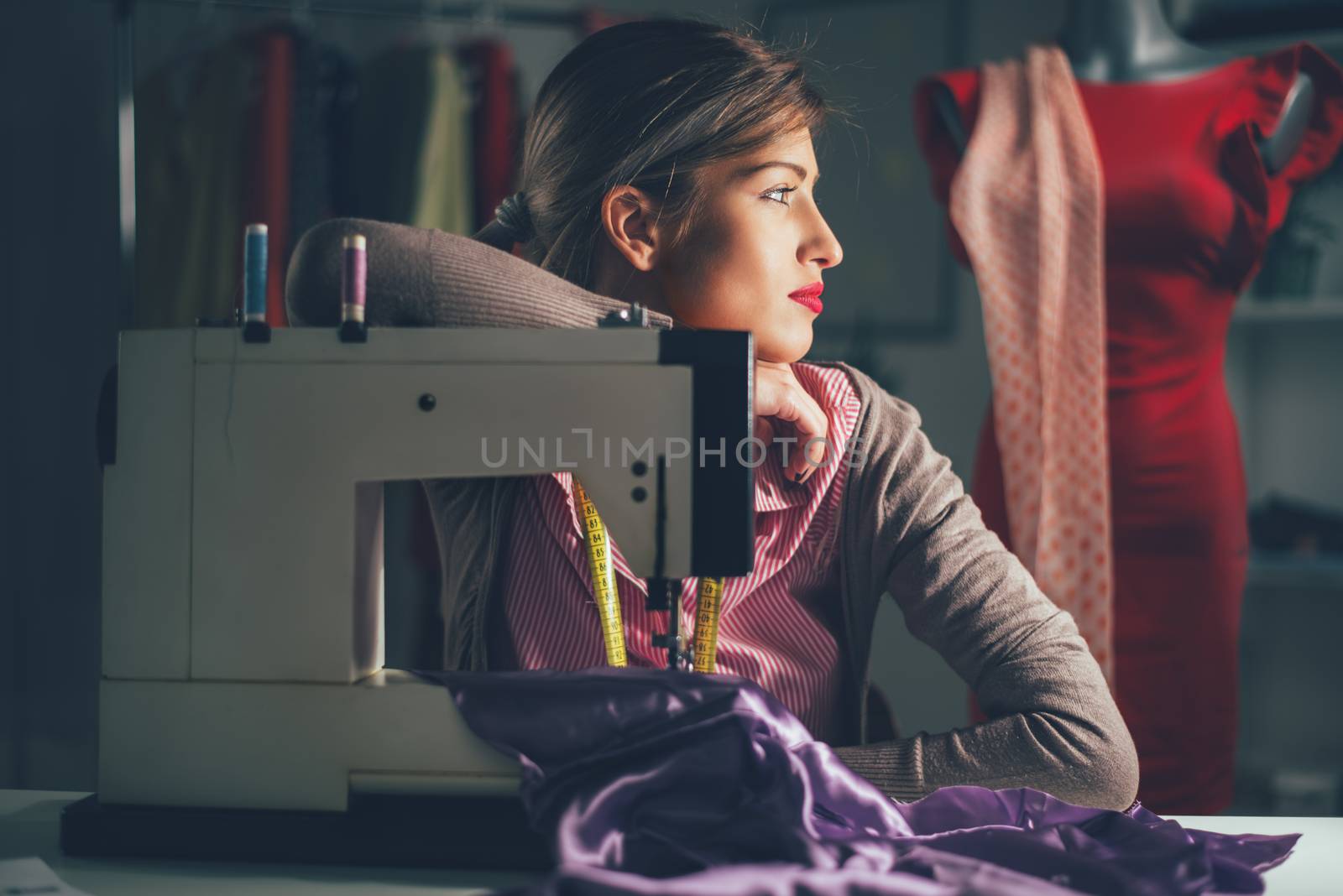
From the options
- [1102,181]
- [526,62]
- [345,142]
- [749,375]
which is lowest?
[749,375]

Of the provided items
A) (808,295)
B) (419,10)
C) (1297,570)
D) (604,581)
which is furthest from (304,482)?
(1297,570)

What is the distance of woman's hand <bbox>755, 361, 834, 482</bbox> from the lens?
3.25ft

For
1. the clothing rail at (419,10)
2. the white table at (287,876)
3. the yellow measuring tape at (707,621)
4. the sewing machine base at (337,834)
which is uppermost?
the clothing rail at (419,10)

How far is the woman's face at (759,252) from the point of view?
1.04 metres

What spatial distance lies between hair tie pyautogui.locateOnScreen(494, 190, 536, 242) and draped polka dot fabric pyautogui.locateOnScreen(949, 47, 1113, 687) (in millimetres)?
859

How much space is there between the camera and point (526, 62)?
2.91 meters

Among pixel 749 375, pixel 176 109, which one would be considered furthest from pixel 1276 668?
pixel 176 109

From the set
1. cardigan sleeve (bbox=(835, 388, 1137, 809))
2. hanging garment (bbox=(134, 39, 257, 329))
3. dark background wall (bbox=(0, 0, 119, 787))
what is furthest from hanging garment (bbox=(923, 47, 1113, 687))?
dark background wall (bbox=(0, 0, 119, 787))

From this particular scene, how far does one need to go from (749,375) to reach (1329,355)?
90.3 inches

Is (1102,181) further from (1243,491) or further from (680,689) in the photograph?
(680,689)

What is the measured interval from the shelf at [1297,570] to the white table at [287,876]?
1.52 metres

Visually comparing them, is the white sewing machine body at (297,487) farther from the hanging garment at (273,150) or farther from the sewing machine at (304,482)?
the hanging garment at (273,150)

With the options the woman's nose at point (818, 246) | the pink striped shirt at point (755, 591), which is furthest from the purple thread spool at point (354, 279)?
the woman's nose at point (818, 246)

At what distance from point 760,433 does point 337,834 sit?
1.75ft
